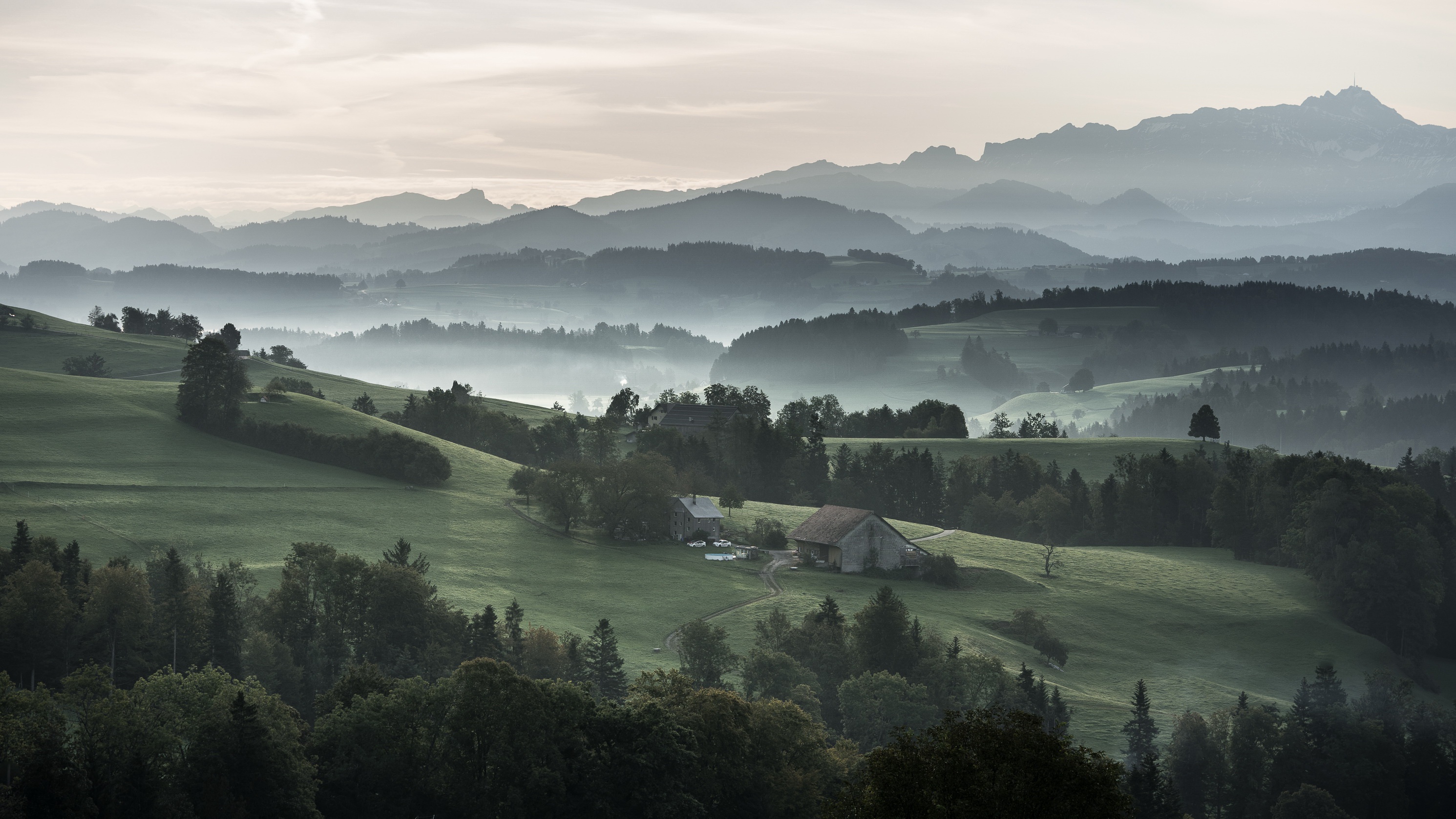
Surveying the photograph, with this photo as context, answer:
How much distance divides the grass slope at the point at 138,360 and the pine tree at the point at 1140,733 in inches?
4011

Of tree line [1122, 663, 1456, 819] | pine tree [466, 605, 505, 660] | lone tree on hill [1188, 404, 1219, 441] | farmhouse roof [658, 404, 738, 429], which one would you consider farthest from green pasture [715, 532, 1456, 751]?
farmhouse roof [658, 404, 738, 429]

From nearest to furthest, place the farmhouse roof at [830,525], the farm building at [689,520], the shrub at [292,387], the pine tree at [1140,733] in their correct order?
the pine tree at [1140,733] → the farmhouse roof at [830,525] → the farm building at [689,520] → the shrub at [292,387]

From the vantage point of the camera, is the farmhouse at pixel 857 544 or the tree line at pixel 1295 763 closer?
the tree line at pixel 1295 763

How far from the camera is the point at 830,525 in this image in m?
92.1

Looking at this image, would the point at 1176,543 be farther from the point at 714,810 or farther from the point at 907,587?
the point at 714,810

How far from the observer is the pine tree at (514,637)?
58.1 metres

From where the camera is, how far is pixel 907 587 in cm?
8669

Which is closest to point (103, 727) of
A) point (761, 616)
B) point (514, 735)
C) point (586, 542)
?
point (514, 735)

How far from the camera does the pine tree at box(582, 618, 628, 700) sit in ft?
182

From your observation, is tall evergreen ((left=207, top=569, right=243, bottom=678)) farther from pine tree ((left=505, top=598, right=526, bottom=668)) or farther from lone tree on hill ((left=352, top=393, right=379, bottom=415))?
lone tree on hill ((left=352, top=393, right=379, bottom=415))

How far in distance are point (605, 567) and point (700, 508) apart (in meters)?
16.3

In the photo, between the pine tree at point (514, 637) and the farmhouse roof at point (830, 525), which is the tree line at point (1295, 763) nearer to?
the farmhouse roof at point (830, 525)

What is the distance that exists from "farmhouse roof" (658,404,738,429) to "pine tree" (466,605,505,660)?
87892mm

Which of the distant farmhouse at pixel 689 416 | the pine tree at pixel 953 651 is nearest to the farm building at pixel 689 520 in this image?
the pine tree at pixel 953 651
